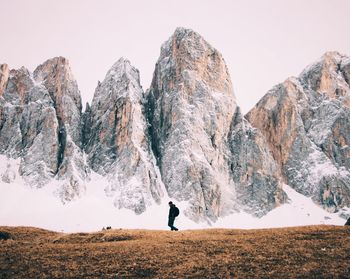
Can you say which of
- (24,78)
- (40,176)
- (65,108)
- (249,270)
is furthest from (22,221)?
(249,270)

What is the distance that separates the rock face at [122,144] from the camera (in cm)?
16812

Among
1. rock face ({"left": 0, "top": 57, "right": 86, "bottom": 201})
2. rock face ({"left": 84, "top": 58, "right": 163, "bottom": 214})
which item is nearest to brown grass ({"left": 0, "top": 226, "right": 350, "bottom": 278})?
rock face ({"left": 84, "top": 58, "right": 163, "bottom": 214})

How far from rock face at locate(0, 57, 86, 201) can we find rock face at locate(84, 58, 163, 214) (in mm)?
7787

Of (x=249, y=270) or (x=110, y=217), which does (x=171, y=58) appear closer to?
(x=110, y=217)

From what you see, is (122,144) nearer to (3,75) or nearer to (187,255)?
(3,75)

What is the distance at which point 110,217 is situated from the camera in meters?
159

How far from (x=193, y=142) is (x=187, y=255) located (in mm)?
151124

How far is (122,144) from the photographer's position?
589 feet

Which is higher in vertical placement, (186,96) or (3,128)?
(186,96)

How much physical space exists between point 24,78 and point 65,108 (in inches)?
1020

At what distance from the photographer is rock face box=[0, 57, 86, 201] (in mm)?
170750

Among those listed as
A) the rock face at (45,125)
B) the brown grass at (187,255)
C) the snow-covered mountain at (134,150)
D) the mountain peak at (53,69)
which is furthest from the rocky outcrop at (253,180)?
the brown grass at (187,255)

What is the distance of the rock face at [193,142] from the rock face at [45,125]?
112 ft

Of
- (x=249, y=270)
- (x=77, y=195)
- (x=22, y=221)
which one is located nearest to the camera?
(x=249, y=270)
